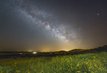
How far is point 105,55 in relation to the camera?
2945cm

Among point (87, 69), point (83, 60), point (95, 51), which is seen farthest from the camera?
point (95, 51)

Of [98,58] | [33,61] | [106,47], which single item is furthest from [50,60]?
[106,47]

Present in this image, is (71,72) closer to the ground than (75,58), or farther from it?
closer to the ground

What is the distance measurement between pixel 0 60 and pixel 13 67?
453cm

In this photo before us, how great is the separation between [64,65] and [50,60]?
9.02 feet

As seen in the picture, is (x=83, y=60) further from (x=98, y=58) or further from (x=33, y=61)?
(x=33, y=61)

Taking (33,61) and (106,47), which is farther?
(106,47)

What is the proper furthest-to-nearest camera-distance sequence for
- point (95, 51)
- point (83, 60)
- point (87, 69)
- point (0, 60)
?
point (95, 51) → point (0, 60) → point (83, 60) → point (87, 69)

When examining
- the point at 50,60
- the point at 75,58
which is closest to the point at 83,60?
the point at 75,58

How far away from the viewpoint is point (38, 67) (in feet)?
82.6

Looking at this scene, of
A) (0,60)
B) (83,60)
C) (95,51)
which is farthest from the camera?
(95,51)

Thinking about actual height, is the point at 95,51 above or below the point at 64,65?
above

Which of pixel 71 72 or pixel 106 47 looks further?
pixel 106 47

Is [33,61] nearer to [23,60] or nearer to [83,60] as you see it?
[23,60]
